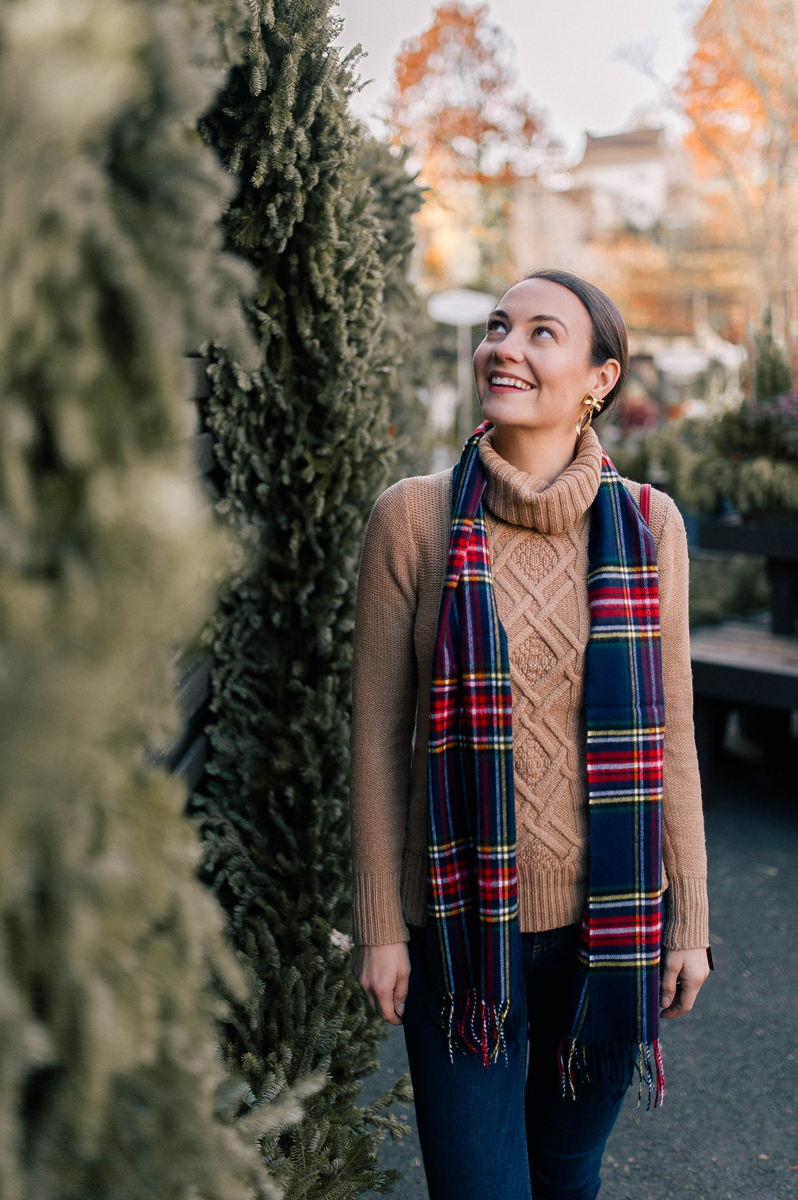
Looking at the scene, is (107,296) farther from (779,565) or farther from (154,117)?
(779,565)

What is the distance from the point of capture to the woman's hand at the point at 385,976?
1.71 m

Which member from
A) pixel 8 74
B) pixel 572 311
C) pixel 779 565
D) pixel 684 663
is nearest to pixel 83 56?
pixel 8 74

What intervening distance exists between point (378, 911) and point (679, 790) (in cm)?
62

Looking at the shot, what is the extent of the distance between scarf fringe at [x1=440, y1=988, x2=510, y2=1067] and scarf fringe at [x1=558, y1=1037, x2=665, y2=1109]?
0.62ft

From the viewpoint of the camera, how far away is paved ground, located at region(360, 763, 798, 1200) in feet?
8.50

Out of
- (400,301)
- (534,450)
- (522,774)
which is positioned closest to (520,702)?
(522,774)

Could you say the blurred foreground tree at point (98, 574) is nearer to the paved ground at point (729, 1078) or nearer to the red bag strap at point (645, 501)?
the red bag strap at point (645, 501)

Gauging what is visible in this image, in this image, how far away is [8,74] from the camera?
559 mm

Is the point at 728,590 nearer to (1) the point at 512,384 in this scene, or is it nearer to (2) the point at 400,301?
(2) the point at 400,301

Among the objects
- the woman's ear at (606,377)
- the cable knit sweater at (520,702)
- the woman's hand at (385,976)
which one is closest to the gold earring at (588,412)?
the woman's ear at (606,377)

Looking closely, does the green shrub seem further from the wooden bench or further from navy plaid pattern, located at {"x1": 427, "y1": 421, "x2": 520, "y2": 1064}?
navy plaid pattern, located at {"x1": 427, "y1": 421, "x2": 520, "y2": 1064}

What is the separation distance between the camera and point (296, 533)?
2607 mm

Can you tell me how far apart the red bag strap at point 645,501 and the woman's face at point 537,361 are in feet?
0.63

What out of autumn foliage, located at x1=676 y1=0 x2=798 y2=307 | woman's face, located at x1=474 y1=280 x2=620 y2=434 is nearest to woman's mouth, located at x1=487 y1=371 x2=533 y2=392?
woman's face, located at x1=474 y1=280 x2=620 y2=434
